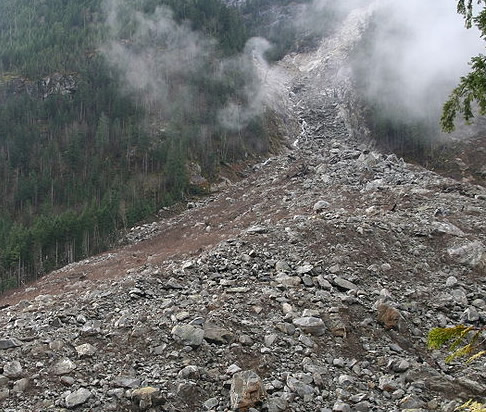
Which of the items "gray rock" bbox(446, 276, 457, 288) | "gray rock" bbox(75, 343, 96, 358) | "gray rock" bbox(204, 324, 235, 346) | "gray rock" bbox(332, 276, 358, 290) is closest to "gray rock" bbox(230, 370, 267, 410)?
"gray rock" bbox(204, 324, 235, 346)

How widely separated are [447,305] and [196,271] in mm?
11893

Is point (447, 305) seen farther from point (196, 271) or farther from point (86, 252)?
point (86, 252)

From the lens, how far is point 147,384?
11906 mm

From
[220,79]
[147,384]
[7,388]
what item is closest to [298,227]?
[147,384]

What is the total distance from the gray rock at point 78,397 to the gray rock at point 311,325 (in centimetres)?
765

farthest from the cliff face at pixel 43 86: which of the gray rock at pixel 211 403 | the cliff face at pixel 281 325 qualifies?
the gray rock at pixel 211 403

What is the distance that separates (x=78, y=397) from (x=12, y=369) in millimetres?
2626

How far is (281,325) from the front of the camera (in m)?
15.0

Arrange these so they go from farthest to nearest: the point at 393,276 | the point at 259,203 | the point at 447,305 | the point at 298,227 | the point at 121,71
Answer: the point at 121,71 → the point at 259,203 → the point at 298,227 → the point at 393,276 → the point at 447,305

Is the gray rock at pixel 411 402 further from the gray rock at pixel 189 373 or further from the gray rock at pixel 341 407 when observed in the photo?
the gray rock at pixel 189 373

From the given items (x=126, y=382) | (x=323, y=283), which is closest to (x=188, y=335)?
(x=126, y=382)

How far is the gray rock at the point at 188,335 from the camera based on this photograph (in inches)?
540

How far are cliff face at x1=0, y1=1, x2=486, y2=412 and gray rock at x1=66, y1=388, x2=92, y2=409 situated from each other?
0.12 ft

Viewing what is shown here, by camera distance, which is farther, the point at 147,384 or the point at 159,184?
the point at 159,184
